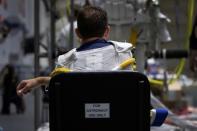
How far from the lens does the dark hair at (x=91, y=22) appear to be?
2041mm

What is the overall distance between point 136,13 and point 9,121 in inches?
79.3

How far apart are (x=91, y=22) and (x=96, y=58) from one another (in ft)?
0.44

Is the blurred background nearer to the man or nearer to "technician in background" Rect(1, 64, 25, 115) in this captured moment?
"technician in background" Rect(1, 64, 25, 115)

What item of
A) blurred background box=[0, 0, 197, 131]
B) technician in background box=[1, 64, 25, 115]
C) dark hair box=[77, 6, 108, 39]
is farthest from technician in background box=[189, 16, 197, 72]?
dark hair box=[77, 6, 108, 39]

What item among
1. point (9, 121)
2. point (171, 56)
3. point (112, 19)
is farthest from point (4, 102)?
point (112, 19)

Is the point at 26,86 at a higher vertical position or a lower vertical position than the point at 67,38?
lower

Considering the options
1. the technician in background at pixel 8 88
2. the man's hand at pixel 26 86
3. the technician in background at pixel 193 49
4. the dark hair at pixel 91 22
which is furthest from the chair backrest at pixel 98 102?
the technician in background at pixel 8 88

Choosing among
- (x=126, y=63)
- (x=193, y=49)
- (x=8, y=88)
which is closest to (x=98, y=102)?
(x=126, y=63)

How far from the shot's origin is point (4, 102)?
17.4 feet

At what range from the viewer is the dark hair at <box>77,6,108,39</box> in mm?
2041

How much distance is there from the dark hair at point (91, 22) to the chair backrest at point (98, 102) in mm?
252

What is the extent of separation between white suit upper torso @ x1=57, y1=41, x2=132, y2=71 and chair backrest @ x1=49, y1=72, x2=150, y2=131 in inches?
7.4

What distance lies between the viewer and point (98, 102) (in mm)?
1900

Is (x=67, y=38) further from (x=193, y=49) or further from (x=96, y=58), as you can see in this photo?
(x=96, y=58)
